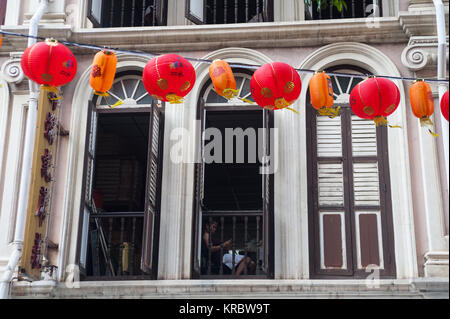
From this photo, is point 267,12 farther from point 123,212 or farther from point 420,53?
point 123,212

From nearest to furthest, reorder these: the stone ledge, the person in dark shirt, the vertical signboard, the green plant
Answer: the stone ledge, the vertical signboard, the person in dark shirt, the green plant

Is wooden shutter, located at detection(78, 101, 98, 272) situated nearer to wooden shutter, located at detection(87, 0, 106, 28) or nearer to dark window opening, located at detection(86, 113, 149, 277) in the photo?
wooden shutter, located at detection(87, 0, 106, 28)

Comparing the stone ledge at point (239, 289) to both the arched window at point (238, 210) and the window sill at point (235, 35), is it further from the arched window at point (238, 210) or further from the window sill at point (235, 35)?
the window sill at point (235, 35)

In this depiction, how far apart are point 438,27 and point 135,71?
3.78m

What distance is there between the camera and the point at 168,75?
8.05 m

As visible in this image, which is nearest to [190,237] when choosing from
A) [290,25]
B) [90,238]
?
[90,238]

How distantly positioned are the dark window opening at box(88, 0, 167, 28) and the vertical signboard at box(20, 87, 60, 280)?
57.3 inches

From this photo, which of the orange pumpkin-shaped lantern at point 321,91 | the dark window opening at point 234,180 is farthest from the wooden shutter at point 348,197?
the dark window opening at point 234,180

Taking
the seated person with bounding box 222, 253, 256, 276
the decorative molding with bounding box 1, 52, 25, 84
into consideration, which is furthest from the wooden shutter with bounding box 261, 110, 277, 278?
the decorative molding with bounding box 1, 52, 25, 84

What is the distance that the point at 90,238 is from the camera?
9.80m

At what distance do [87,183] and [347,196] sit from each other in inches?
120

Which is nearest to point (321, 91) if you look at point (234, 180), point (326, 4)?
point (326, 4)

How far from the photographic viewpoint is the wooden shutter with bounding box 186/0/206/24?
10.0 m
